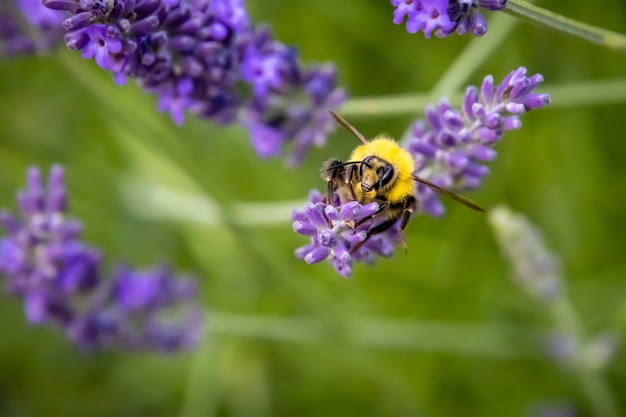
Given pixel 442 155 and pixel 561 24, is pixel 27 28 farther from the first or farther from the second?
pixel 561 24

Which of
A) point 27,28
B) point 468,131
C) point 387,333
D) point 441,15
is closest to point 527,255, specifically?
point 387,333

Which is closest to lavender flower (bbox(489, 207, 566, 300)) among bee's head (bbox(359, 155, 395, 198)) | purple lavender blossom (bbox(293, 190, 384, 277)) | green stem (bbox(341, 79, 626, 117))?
green stem (bbox(341, 79, 626, 117))

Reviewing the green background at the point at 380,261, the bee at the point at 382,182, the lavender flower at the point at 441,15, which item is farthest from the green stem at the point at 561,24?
the green background at the point at 380,261

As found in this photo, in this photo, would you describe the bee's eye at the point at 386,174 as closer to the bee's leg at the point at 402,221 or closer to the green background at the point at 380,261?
the bee's leg at the point at 402,221

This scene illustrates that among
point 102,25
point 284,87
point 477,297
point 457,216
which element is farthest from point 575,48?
point 102,25

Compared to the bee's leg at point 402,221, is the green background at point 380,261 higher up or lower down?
higher up

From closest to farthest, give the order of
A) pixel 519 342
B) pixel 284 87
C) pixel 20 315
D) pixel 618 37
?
1. pixel 618 37
2. pixel 284 87
3. pixel 519 342
4. pixel 20 315

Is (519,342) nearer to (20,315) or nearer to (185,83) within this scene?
(185,83)
